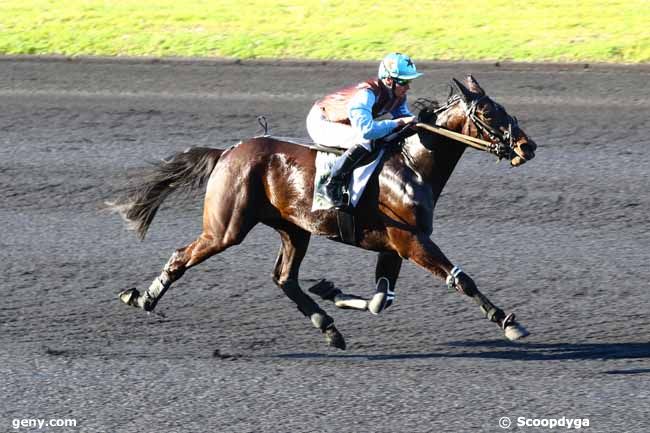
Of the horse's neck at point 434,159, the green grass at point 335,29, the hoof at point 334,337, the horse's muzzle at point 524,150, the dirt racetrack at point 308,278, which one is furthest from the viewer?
the green grass at point 335,29

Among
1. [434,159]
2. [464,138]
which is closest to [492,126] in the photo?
[464,138]

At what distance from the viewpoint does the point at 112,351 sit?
27.5ft

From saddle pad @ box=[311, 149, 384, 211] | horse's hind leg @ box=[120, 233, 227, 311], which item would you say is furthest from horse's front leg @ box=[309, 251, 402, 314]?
horse's hind leg @ box=[120, 233, 227, 311]

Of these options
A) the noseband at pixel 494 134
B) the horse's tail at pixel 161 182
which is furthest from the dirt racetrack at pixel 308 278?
the noseband at pixel 494 134

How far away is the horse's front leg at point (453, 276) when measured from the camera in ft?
26.2

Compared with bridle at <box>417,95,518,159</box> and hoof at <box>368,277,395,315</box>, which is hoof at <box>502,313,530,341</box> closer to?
hoof at <box>368,277,395,315</box>

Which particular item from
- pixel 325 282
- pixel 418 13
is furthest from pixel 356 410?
pixel 418 13

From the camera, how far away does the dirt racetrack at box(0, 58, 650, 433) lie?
7488 millimetres

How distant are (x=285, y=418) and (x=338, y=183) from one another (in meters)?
1.77

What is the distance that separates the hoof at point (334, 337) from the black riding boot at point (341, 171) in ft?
2.67

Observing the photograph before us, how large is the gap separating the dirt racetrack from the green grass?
3.29ft

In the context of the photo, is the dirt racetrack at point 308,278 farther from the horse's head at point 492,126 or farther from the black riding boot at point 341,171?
the horse's head at point 492,126

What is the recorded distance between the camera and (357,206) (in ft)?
27.6

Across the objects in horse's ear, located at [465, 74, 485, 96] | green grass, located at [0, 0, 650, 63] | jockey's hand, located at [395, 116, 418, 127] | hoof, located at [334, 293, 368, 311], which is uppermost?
horse's ear, located at [465, 74, 485, 96]
